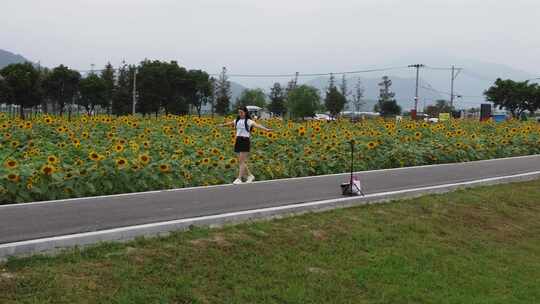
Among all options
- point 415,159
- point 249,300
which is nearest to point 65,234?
point 249,300

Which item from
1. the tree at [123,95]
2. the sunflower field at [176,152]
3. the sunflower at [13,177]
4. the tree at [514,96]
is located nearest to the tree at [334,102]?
the tree at [514,96]

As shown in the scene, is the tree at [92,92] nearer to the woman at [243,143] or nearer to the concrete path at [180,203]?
the woman at [243,143]

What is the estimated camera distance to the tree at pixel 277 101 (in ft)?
192

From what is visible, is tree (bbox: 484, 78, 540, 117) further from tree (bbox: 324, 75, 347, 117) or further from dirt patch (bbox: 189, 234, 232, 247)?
dirt patch (bbox: 189, 234, 232, 247)

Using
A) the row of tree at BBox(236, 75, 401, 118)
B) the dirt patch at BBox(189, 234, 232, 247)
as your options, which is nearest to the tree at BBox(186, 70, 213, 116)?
the row of tree at BBox(236, 75, 401, 118)

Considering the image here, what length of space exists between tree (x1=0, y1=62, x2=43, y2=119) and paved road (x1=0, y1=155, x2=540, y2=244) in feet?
56.3

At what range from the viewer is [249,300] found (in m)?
5.54

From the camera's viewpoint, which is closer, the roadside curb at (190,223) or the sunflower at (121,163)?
the roadside curb at (190,223)

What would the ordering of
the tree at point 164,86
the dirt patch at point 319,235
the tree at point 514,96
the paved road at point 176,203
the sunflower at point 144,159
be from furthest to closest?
the tree at point 514,96, the tree at point 164,86, the sunflower at point 144,159, the dirt patch at point 319,235, the paved road at point 176,203

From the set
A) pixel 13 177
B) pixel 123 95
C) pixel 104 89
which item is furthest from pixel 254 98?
pixel 13 177

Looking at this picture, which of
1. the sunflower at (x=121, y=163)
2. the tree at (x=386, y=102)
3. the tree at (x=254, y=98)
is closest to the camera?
the sunflower at (x=121, y=163)

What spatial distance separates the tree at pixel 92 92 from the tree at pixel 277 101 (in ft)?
87.5

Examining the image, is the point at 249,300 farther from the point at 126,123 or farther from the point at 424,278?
the point at 126,123

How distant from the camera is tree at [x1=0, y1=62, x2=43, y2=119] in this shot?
82.6 ft
